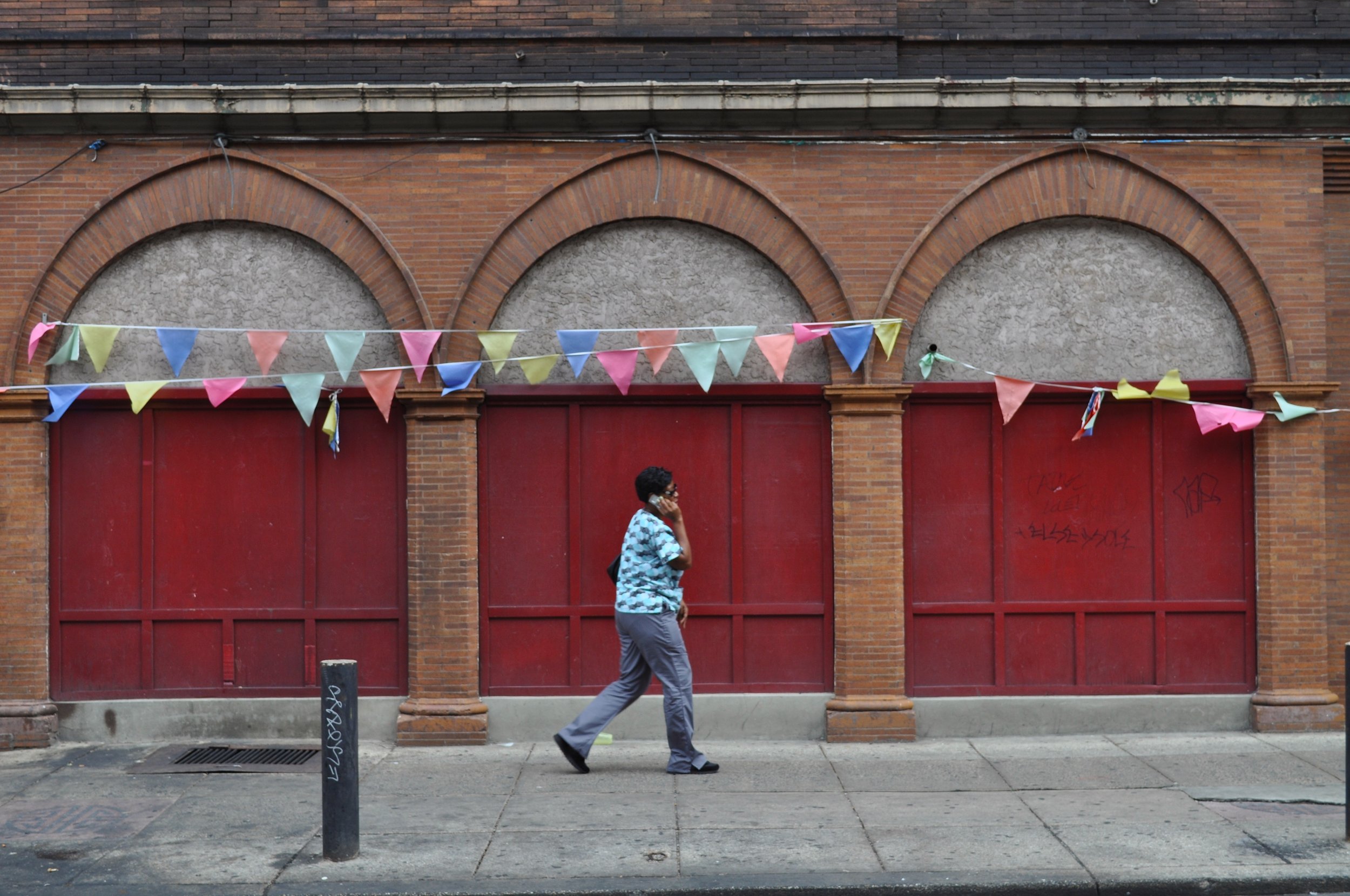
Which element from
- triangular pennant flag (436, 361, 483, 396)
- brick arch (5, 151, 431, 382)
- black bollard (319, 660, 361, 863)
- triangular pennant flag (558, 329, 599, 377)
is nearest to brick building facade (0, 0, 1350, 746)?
brick arch (5, 151, 431, 382)

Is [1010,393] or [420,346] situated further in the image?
[1010,393]

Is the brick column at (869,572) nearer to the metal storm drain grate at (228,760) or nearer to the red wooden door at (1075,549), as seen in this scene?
the red wooden door at (1075,549)

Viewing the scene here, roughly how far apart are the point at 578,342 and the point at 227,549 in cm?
308

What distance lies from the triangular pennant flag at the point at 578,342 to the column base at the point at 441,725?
8.68 feet

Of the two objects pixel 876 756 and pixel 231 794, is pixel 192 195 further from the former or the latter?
pixel 876 756

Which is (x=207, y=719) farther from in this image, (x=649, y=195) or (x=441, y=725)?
(x=649, y=195)

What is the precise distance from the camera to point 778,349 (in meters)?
9.29

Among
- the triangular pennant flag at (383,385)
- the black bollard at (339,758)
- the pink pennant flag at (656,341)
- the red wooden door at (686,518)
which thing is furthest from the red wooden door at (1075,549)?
the black bollard at (339,758)

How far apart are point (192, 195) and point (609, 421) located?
3494 millimetres

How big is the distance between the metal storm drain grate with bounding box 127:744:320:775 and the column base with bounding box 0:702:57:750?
34.8 inches

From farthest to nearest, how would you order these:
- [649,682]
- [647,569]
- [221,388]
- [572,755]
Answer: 1. [221,388]
2. [649,682]
3. [572,755]
4. [647,569]

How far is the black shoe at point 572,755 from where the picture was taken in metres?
8.22

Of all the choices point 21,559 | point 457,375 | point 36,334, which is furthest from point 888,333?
point 21,559

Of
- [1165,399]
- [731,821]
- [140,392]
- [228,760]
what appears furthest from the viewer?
[1165,399]
